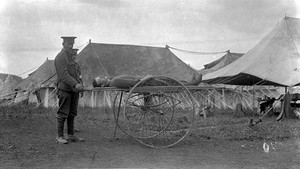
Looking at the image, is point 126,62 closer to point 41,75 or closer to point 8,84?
point 41,75

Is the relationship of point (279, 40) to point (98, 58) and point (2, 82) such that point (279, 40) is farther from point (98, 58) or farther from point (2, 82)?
point (2, 82)

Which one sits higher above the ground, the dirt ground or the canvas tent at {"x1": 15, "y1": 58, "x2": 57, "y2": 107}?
the canvas tent at {"x1": 15, "y1": 58, "x2": 57, "y2": 107}

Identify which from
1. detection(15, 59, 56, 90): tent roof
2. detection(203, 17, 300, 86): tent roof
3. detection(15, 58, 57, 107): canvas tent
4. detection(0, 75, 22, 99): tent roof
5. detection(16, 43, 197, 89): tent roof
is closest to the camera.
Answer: detection(203, 17, 300, 86): tent roof

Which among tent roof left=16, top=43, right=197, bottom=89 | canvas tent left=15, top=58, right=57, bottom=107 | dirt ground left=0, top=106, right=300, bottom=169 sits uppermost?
tent roof left=16, top=43, right=197, bottom=89

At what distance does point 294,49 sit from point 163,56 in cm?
913

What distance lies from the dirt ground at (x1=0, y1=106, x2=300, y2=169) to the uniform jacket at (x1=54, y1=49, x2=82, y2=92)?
3.41 ft

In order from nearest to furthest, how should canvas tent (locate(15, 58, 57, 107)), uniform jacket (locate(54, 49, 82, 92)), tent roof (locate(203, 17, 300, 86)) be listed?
uniform jacket (locate(54, 49, 82, 92)), tent roof (locate(203, 17, 300, 86)), canvas tent (locate(15, 58, 57, 107))

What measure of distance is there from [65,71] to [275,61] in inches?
357

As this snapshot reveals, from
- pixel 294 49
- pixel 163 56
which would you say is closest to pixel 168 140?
pixel 294 49

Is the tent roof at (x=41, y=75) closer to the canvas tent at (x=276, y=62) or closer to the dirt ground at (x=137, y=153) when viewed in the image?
the canvas tent at (x=276, y=62)

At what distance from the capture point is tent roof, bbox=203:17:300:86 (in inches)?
491

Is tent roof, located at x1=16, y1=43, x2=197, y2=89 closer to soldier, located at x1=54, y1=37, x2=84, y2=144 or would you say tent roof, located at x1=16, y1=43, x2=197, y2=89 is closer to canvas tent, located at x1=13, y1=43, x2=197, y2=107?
canvas tent, located at x1=13, y1=43, x2=197, y2=107

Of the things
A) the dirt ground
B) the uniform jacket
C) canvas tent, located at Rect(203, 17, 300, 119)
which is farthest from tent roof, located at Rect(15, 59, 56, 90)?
the uniform jacket

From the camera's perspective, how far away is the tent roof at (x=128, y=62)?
19.2 metres
